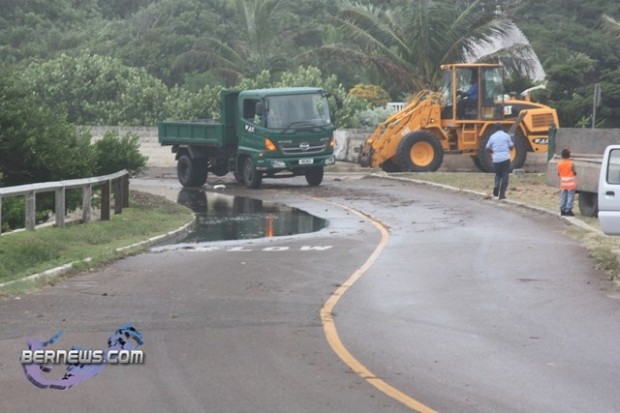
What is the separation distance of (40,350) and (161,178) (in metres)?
33.2

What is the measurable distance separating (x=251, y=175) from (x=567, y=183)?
13.8 m

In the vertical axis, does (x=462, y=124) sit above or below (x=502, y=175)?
above

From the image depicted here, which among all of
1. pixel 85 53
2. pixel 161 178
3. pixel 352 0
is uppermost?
pixel 352 0

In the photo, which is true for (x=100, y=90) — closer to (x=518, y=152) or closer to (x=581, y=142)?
(x=518, y=152)

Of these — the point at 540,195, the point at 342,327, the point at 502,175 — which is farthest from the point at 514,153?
the point at 342,327

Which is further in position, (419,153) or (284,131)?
(419,153)

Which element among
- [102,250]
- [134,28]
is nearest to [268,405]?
[102,250]

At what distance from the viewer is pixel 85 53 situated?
183 ft

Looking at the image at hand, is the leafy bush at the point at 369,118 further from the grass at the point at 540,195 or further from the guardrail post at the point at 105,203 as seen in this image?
the guardrail post at the point at 105,203

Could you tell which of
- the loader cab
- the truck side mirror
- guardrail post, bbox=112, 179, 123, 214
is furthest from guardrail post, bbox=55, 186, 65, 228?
the loader cab

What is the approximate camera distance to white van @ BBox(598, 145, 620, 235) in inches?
706

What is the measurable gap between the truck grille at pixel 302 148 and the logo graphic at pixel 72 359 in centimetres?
2445

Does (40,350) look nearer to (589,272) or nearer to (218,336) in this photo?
(218,336)

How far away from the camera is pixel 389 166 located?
40.5 metres
